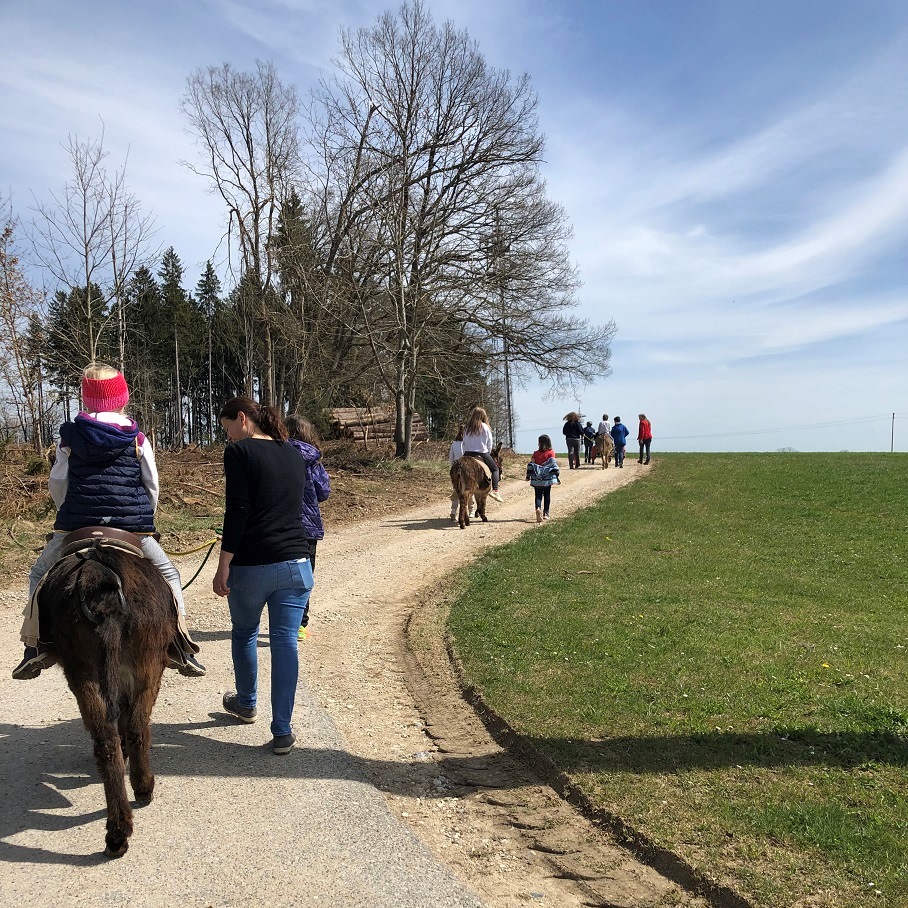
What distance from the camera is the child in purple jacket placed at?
6.86 meters

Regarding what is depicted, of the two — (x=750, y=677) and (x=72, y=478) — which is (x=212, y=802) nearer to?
(x=72, y=478)

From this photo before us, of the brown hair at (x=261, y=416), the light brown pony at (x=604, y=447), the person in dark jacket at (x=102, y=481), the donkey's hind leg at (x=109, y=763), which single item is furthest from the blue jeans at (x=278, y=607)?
the light brown pony at (x=604, y=447)

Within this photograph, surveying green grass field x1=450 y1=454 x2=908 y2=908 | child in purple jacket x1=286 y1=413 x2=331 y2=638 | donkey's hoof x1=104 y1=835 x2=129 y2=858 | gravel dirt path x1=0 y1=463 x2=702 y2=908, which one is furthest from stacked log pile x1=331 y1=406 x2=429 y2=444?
donkey's hoof x1=104 y1=835 x2=129 y2=858

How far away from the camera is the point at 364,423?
91.9ft

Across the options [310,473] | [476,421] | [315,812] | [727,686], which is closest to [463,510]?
[476,421]

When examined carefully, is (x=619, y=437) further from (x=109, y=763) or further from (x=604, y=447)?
(x=109, y=763)

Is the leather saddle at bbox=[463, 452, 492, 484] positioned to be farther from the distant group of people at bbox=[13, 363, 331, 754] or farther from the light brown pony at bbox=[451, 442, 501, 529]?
the distant group of people at bbox=[13, 363, 331, 754]

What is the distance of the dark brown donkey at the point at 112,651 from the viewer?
11.9ft

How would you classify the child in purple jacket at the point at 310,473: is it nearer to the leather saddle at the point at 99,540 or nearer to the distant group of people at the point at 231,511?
the distant group of people at the point at 231,511

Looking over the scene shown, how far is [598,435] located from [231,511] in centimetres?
2516

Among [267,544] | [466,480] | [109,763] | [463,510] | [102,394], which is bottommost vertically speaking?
[109,763]

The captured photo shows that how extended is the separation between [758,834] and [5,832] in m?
3.86

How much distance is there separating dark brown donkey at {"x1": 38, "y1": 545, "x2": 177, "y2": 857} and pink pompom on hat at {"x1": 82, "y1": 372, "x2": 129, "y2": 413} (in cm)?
95

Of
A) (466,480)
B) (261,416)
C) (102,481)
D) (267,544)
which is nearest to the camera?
(102,481)
